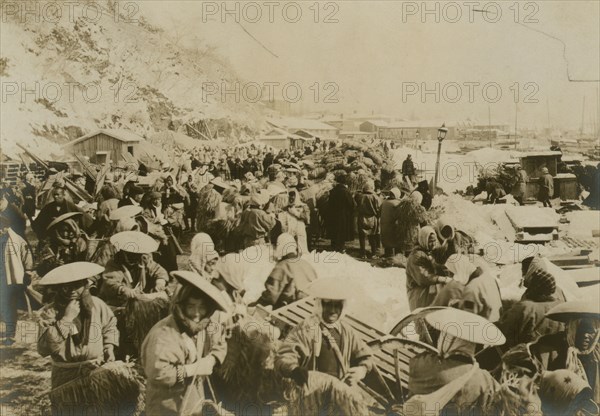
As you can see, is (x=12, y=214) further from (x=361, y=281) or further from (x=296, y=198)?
(x=361, y=281)

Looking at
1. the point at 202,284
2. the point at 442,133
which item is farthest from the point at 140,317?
the point at 442,133

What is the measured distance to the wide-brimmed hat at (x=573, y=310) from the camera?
575cm

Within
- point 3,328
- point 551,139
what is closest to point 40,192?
point 3,328

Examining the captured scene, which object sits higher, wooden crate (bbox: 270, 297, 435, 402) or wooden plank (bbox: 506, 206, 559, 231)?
wooden plank (bbox: 506, 206, 559, 231)

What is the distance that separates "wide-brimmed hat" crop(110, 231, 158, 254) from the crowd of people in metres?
0.01

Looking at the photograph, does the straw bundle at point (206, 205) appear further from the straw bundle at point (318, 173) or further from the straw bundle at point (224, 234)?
the straw bundle at point (318, 173)

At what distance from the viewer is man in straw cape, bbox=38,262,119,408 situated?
5.75 metres

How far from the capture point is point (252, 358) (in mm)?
5781

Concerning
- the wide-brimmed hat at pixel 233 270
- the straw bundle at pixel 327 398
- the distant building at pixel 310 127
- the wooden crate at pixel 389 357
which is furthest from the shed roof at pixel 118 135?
the straw bundle at pixel 327 398

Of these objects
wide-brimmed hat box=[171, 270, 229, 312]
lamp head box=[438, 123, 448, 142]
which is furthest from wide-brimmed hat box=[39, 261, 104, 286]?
lamp head box=[438, 123, 448, 142]

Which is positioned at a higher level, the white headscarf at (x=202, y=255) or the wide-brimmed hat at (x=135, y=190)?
the wide-brimmed hat at (x=135, y=190)

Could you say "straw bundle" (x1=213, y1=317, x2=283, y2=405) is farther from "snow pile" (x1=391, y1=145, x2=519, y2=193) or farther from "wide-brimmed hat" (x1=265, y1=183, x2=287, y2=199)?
"snow pile" (x1=391, y1=145, x2=519, y2=193)

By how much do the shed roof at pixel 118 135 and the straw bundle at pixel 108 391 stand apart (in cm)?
229

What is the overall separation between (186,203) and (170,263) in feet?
2.11
